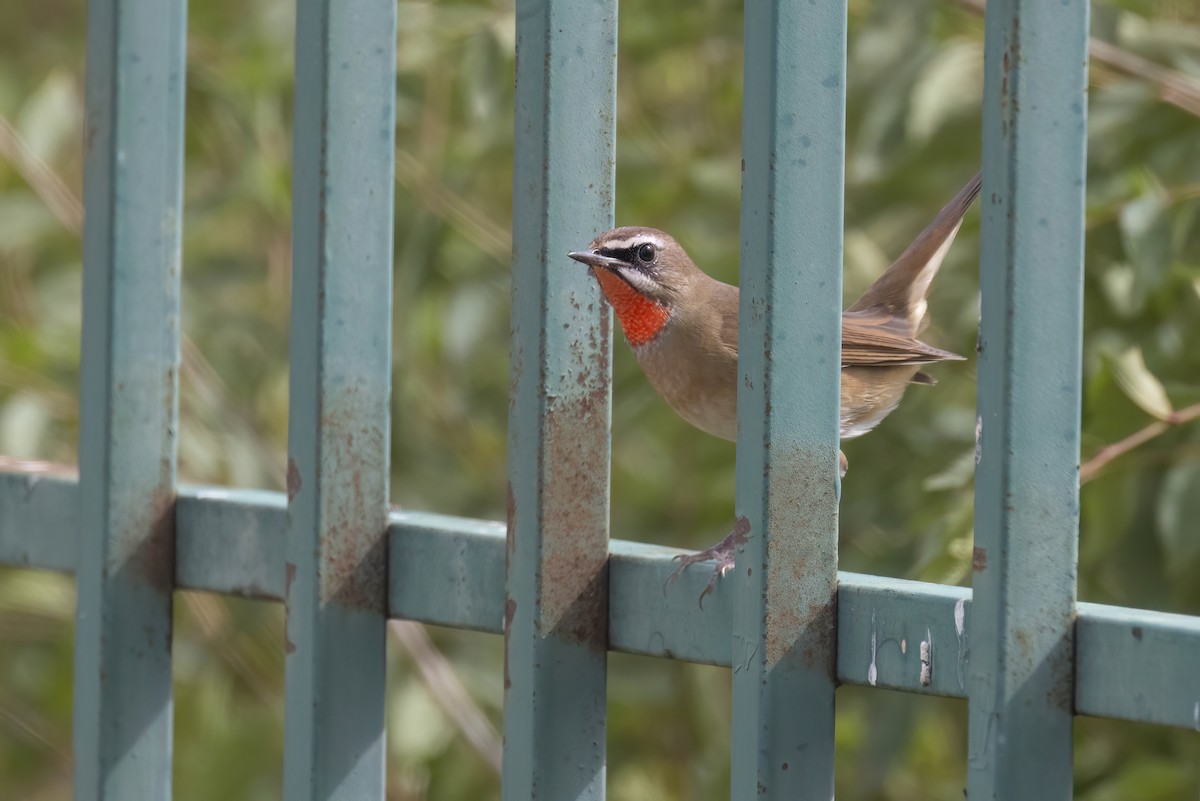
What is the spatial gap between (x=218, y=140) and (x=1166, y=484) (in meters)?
2.58

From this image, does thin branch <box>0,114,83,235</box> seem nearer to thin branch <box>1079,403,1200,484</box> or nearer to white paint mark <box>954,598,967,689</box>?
thin branch <box>1079,403,1200,484</box>

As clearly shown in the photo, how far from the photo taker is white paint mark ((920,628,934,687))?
1418mm

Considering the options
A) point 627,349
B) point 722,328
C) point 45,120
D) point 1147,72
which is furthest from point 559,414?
point 45,120

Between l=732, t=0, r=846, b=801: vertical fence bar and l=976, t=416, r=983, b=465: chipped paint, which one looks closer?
l=976, t=416, r=983, b=465: chipped paint

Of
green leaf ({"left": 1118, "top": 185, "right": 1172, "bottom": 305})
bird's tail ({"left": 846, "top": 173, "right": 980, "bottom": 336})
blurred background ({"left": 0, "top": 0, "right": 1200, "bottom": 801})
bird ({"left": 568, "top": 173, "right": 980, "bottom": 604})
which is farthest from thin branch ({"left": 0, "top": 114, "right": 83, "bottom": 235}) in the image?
green leaf ({"left": 1118, "top": 185, "right": 1172, "bottom": 305})

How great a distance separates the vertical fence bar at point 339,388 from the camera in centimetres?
179

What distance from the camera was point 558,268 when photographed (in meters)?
1.63

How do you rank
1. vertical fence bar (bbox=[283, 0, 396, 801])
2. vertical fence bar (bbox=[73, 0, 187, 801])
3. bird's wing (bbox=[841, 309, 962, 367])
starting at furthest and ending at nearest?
bird's wing (bbox=[841, 309, 962, 367]), vertical fence bar (bbox=[73, 0, 187, 801]), vertical fence bar (bbox=[283, 0, 396, 801])

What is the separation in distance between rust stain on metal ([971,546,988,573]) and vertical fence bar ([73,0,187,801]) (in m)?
1.15

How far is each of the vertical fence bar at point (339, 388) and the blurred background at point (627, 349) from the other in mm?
702

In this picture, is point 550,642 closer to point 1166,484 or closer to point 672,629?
point 672,629

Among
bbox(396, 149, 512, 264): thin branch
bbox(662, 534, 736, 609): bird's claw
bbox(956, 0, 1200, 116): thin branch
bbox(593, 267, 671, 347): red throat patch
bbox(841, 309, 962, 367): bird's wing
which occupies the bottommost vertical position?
bbox(662, 534, 736, 609): bird's claw

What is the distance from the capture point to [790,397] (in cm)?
147

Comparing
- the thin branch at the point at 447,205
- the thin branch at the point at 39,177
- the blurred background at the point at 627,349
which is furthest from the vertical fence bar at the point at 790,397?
the thin branch at the point at 39,177
